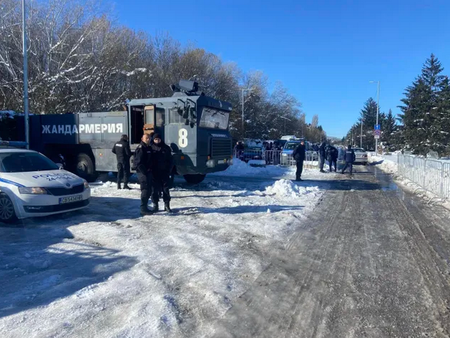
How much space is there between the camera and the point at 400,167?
19.5m

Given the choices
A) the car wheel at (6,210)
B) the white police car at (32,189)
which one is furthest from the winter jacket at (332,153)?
the car wheel at (6,210)

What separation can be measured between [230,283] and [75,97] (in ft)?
74.3

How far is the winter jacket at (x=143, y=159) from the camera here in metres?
7.57

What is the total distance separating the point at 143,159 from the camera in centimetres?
764

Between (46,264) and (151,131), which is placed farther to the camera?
(151,131)

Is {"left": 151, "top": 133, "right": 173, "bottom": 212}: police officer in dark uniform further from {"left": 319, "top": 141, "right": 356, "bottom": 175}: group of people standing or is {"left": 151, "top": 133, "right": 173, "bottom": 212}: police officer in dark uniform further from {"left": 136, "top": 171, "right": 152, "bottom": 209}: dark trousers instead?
{"left": 319, "top": 141, "right": 356, "bottom": 175}: group of people standing

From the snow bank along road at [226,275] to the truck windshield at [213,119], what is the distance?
3.83 meters

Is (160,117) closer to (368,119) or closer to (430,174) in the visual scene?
(430,174)

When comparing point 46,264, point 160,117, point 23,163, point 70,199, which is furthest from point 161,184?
point 160,117

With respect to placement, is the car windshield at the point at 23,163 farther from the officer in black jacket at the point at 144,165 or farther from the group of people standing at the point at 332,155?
the group of people standing at the point at 332,155

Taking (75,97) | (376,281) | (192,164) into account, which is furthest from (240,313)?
(75,97)

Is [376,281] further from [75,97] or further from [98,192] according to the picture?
[75,97]

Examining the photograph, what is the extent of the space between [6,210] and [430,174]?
42.8 ft

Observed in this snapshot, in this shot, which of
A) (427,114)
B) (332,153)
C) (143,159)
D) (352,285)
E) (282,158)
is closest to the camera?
(352,285)
